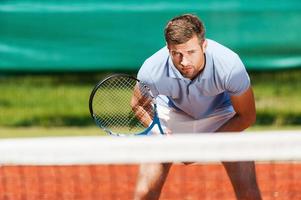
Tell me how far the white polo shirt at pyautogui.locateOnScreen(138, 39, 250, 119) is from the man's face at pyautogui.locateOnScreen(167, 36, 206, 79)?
0.07m

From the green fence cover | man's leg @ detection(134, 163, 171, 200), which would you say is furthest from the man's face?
the green fence cover

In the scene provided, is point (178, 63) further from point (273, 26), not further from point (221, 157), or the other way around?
point (273, 26)

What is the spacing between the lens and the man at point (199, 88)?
348 cm

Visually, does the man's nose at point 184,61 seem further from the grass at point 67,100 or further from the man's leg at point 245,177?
the grass at point 67,100

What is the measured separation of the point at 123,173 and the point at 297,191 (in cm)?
110

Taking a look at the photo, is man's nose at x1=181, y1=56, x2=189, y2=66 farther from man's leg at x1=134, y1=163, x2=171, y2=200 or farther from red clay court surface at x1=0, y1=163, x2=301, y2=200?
red clay court surface at x1=0, y1=163, x2=301, y2=200

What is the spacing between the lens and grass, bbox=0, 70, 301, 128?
21.6 feet

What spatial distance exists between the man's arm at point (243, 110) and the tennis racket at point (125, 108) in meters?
0.32

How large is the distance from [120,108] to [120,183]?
685mm

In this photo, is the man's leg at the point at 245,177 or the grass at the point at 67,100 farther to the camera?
the grass at the point at 67,100

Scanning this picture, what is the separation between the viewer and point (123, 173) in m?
5.48

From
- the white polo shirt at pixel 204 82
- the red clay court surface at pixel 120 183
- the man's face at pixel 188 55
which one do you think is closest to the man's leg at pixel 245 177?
the white polo shirt at pixel 204 82

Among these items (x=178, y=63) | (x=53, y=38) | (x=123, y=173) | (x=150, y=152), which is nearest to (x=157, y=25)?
(x=53, y=38)

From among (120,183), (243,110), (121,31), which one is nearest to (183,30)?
(243,110)
